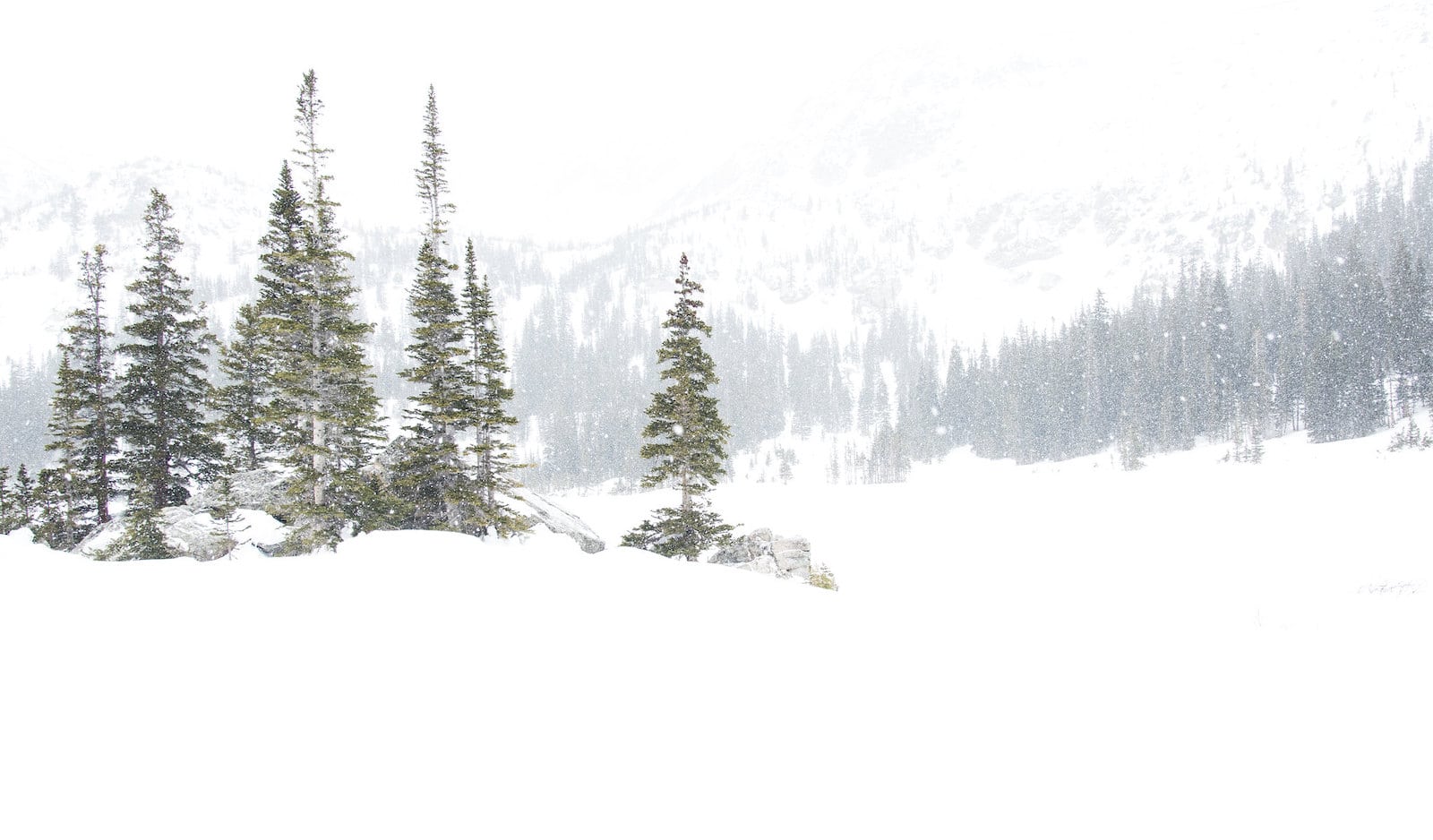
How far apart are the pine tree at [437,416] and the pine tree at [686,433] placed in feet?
17.9

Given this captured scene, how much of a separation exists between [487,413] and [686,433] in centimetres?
608

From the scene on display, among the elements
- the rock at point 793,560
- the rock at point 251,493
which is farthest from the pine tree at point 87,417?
the rock at point 793,560

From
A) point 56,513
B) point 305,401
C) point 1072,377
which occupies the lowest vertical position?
point 56,513

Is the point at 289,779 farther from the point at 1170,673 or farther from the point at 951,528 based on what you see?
the point at 951,528

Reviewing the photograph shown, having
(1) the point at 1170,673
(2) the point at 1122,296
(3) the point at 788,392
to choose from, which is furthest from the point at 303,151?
(2) the point at 1122,296

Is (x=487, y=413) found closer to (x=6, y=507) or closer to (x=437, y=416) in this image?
(x=437, y=416)

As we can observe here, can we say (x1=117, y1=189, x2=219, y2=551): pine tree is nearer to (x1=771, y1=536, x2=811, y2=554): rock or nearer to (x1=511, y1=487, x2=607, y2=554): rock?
(x1=511, y1=487, x2=607, y2=554): rock

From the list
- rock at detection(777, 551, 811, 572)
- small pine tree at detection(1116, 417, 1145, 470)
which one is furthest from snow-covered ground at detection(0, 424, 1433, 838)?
small pine tree at detection(1116, 417, 1145, 470)

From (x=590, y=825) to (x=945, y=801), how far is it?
2168mm

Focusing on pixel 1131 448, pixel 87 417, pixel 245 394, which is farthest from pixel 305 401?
pixel 1131 448

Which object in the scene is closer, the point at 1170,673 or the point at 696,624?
the point at 1170,673

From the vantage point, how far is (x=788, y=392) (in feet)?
477

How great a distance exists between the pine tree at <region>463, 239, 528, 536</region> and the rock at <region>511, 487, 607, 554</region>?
9.50 feet

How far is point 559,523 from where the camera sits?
22.7 meters
